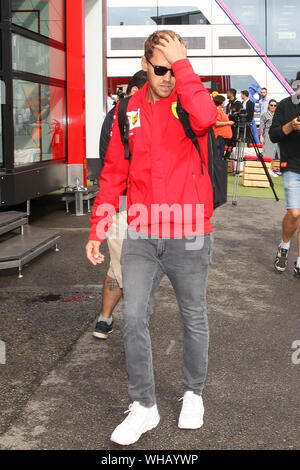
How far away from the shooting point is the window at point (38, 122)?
851cm

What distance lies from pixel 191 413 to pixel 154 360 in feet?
3.24

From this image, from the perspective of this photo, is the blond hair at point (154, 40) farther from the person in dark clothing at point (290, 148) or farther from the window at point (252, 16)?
the window at point (252, 16)

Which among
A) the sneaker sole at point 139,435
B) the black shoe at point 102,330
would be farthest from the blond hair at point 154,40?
the black shoe at point 102,330

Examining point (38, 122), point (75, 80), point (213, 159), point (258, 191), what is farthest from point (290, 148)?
point (258, 191)

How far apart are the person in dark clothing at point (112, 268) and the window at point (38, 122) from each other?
13.5 feet

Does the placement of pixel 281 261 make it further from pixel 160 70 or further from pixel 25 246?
pixel 160 70

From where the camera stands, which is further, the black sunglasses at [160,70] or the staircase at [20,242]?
the staircase at [20,242]

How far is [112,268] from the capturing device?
4.47 meters

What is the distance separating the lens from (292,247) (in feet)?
27.3

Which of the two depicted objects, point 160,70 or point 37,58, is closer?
point 160,70

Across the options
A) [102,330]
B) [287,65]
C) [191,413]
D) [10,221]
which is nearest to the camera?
[191,413]

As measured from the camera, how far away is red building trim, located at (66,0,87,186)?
10.5 metres

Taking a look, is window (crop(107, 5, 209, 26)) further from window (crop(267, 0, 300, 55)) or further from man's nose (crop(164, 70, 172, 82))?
man's nose (crop(164, 70, 172, 82))

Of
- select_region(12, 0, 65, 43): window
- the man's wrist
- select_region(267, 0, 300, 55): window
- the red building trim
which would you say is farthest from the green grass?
select_region(267, 0, 300, 55): window
